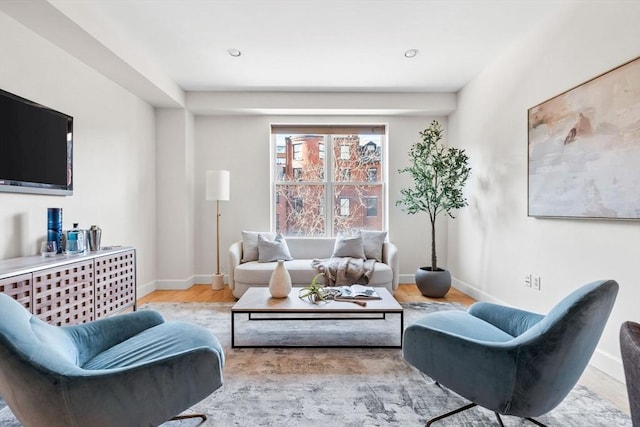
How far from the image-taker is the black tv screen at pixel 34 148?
2268mm

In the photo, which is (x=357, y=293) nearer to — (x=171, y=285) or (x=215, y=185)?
(x=215, y=185)

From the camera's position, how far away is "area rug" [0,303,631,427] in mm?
1677

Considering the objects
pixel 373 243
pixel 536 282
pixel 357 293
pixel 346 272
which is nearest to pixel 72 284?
pixel 357 293

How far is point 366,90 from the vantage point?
14.3ft

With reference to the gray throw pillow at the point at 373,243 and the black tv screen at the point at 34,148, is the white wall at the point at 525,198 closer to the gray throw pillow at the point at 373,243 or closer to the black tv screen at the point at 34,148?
the gray throw pillow at the point at 373,243

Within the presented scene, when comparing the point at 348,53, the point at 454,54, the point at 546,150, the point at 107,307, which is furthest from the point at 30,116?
the point at 546,150

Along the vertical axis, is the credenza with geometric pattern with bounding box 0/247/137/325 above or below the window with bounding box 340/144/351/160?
below

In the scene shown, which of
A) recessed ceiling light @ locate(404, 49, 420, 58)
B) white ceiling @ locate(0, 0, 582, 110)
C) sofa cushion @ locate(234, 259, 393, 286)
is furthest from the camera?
sofa cushion @ locate(234, 259, 393, 286)

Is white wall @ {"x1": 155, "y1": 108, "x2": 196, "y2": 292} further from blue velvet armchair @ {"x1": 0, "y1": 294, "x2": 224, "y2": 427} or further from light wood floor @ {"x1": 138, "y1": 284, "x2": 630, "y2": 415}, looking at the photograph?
blue velvet armchair @ {"x1": 0, "y1": 294, "x2": 224, "y2": 427}

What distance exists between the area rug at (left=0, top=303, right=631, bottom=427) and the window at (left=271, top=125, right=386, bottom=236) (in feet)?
8.18

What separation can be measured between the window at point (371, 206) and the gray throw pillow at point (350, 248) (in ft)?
2.33

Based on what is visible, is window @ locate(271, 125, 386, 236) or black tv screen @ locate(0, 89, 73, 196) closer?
black tv screen @ locate(0, 89, 73, 196)

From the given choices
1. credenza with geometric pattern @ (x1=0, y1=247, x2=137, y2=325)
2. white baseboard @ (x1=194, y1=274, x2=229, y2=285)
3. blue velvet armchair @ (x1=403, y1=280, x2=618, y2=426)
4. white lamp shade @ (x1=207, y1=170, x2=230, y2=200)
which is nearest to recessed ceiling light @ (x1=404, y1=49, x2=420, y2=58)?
white lamp shade @ (x1=207, y1=170, x2=230, y2=200)

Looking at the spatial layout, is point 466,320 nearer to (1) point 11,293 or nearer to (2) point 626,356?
Answer: (2) point 626,356
